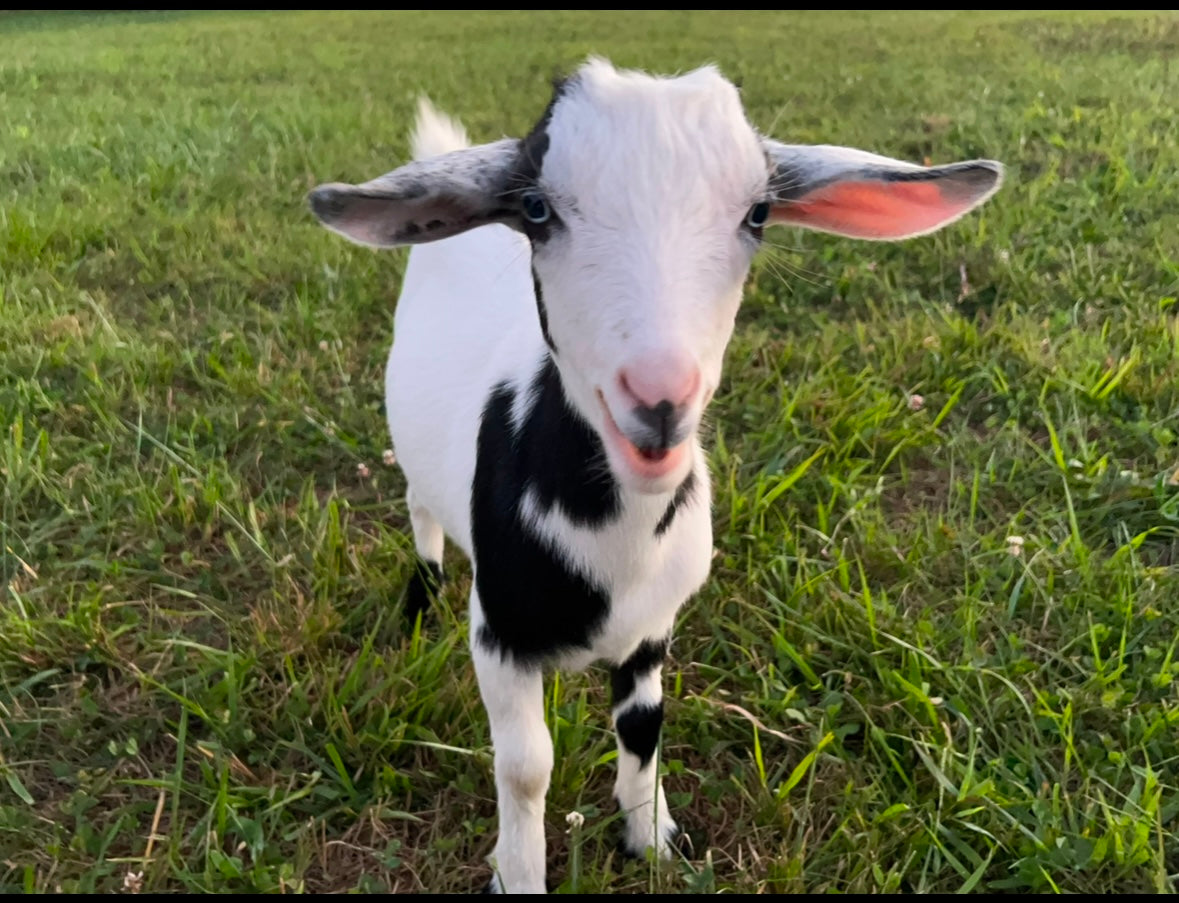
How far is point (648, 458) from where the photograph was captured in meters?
1.43

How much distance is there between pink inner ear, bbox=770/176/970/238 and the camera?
172 cm

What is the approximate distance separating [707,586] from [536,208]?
150 cm

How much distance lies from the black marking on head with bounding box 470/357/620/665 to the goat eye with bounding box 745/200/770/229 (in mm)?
458

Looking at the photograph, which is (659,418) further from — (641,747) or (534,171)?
(641,747)

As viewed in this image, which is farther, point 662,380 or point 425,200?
point 425,200

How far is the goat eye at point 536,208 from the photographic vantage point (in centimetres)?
155

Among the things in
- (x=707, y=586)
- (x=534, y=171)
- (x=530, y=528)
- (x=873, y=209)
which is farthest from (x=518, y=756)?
(x=873, y=209)

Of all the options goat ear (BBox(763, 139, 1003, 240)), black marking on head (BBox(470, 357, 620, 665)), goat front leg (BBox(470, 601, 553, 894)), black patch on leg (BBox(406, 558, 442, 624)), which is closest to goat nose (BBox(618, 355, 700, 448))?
black marking on head (BBox(470, 357, 620, 665))

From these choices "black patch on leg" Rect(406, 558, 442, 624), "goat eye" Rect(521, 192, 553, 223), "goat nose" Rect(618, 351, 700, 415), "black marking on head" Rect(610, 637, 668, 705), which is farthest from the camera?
"black patch on leg" Rect(406, 558, 442, 624)

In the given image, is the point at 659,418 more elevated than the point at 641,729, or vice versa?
the point at 659,418

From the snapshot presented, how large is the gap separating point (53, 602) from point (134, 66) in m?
8.42

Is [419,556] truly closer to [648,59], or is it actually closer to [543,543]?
[543,543]

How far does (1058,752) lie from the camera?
7.37 ft

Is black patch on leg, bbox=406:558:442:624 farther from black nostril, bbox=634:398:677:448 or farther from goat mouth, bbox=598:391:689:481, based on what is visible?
black nostril, bbox=634:398:677:448
